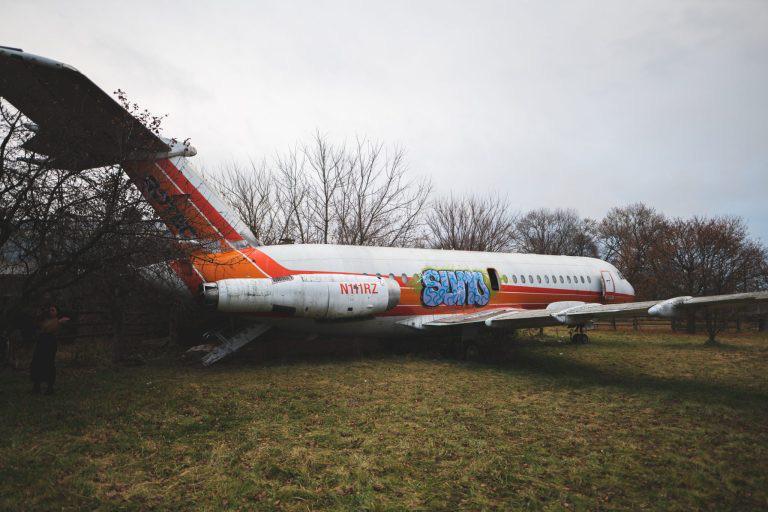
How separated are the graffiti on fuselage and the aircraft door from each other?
623 cm

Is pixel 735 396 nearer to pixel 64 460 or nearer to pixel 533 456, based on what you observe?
pixel 533 456

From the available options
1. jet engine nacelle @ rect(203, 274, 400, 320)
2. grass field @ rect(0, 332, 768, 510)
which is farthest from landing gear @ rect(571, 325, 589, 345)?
jet engine nacelle @ rect(203, 274, 400, 320)

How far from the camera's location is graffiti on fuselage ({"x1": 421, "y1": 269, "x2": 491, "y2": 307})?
12445mm

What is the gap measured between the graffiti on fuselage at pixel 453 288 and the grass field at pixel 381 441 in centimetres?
350

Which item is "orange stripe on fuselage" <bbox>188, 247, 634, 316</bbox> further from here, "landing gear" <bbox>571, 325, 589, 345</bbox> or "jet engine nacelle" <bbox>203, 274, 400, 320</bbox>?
"landing gear" <bbox>571, 325, 589, 345</bbox>

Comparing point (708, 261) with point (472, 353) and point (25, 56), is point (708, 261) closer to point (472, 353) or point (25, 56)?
point (472, 353)

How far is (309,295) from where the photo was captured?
9.78 m

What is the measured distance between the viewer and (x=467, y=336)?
39.9 ft

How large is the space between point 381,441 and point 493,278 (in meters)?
9.42

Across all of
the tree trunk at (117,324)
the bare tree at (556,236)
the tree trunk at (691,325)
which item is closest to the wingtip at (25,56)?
the tree trunk at (117,324)

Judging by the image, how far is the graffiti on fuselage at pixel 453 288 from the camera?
12445 mm

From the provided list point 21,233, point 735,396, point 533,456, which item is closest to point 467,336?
point 735,396

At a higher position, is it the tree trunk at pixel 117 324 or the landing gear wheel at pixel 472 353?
the tree trunk at pixel 117 324

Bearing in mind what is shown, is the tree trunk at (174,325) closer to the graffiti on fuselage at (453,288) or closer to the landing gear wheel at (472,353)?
the graffiti on fuselage at (453,288)
